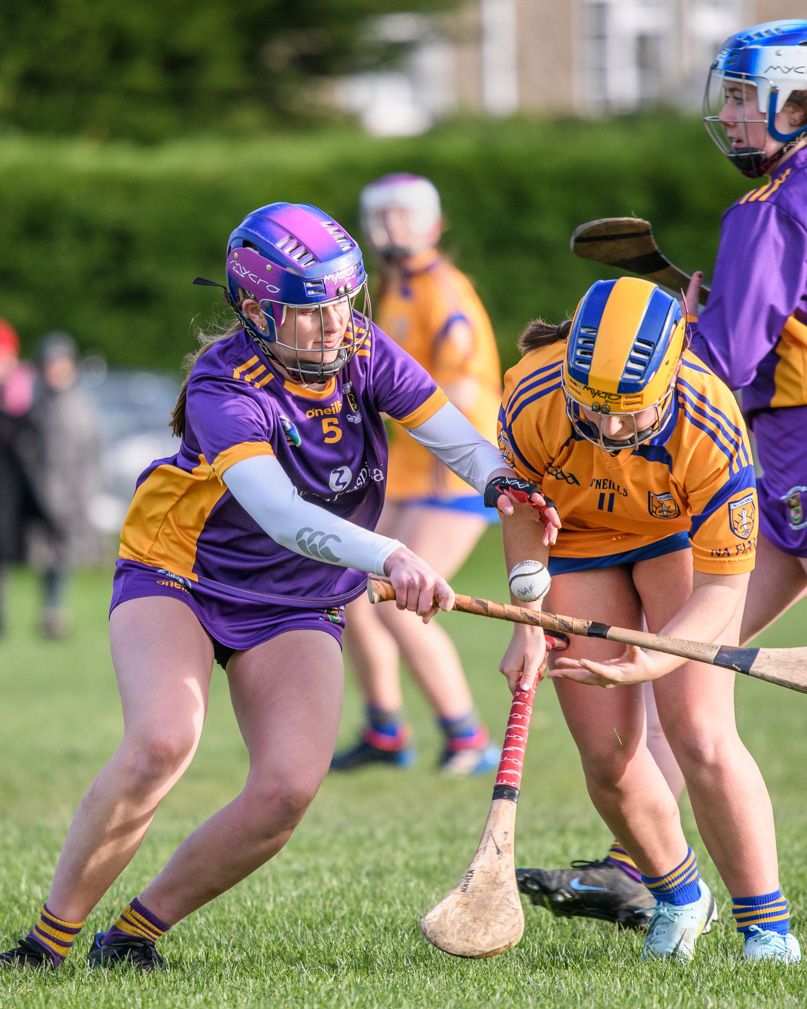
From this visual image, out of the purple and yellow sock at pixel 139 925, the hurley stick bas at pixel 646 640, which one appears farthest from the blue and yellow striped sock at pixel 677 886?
the purple and yellow sock at pixel 139 925

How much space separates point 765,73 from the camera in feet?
11.4

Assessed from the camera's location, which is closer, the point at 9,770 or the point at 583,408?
the point at 583,408

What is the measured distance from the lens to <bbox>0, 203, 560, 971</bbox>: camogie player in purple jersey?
10.2 feet

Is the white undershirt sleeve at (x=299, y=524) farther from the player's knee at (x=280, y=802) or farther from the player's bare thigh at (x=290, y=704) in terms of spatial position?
the player's knee at (x=280, y=802)

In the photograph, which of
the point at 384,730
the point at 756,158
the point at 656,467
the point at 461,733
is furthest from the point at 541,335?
the point at 384,730

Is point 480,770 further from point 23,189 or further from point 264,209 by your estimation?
point 23,189

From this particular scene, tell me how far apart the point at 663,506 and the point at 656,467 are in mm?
133

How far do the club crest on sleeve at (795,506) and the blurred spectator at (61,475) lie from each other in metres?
8.69

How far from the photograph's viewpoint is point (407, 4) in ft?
77.6

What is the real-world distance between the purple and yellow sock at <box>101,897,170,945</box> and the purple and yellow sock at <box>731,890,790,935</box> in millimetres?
1470

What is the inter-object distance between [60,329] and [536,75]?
14.4m

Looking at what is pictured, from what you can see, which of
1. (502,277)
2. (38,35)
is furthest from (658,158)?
(38,35)

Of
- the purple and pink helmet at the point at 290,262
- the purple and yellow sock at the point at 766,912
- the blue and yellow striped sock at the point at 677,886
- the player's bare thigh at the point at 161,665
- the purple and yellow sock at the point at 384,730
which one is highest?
the purple and pink helmet at the point at 290,262

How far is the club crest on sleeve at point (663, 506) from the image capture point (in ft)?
10.5
